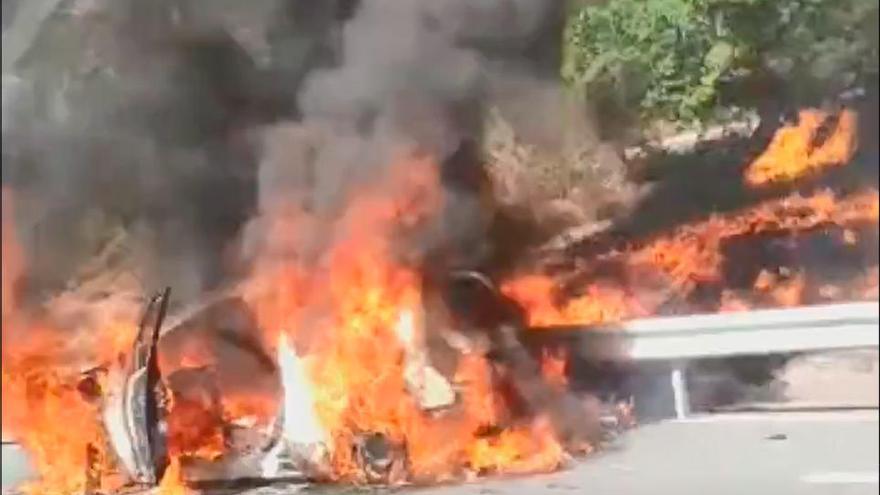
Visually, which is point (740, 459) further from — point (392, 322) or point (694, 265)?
point (392, 322)

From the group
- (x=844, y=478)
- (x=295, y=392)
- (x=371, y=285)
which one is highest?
(x=371, y=285)

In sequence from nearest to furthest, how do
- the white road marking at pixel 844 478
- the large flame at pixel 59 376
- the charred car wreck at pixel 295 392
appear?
the white road marking at pixel 844 478 → the charred car wreck at pixel 295 392 → the large flame at pixel 59 376

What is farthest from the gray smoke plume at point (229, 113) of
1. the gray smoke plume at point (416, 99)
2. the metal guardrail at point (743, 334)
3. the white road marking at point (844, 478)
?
the white road marking at point (844, 478)

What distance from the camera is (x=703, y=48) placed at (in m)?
1.30

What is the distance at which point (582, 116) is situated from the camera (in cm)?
134

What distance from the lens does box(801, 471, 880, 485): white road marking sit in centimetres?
121

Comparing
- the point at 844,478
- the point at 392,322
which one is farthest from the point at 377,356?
the point at 844,478

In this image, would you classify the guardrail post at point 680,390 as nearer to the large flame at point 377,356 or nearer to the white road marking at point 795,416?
the white road marking at point 795,416

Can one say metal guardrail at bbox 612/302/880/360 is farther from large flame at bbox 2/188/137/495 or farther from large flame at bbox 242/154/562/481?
large flame at bbox 2/188/137/495

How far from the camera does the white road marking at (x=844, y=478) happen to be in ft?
3.97

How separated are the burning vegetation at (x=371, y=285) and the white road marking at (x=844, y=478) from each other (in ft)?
0.55

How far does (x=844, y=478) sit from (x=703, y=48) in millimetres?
444

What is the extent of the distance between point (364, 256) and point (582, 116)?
0.91 ft

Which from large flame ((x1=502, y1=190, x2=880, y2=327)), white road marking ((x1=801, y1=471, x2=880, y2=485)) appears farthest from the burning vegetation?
white road marking ((x1=801, y1=471, x2=880, y2=485))
